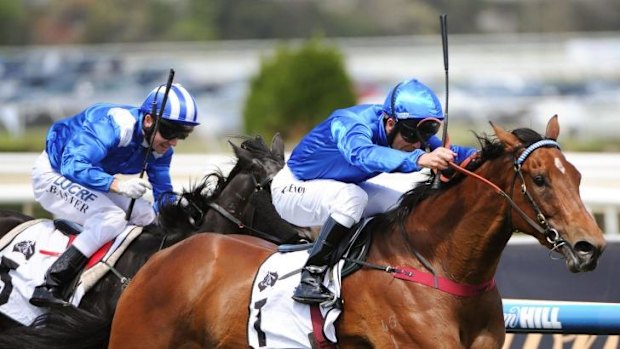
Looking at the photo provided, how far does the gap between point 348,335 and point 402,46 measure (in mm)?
32029

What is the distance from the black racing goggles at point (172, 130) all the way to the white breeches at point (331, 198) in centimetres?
93

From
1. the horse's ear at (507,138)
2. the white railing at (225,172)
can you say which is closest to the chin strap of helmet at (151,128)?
the white railing at (225,172)

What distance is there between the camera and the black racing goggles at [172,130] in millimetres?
5883

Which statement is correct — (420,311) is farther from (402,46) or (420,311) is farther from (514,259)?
(402,46)

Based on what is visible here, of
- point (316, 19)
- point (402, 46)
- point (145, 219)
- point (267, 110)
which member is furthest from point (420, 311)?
point (316, 19)

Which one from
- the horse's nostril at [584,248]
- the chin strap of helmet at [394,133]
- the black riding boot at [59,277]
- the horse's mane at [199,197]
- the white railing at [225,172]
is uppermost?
the chin strap of helmet at [394,133]

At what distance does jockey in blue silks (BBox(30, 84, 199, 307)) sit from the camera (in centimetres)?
572

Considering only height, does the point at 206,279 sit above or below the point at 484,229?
below

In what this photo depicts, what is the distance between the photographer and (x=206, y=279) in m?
5.01

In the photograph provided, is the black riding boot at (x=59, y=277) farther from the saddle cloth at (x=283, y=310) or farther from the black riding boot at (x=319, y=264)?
the black riding boot at (x=319, y=264)

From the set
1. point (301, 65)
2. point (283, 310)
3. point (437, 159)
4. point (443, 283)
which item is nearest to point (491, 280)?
point (443, 283)

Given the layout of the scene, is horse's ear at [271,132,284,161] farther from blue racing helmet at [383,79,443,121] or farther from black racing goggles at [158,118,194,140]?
blue racing helmet at [383,79,443,121]

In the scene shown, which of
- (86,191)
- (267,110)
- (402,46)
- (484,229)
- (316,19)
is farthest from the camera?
(316,19)

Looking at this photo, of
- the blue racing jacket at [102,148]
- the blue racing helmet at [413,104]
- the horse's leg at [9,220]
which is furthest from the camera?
the horse's leg at [9,220]
